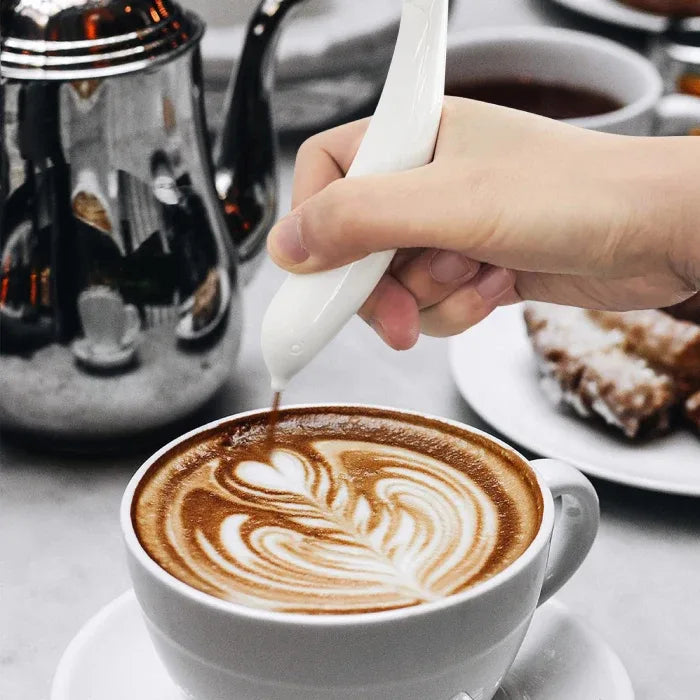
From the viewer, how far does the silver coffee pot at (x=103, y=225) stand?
72 cm

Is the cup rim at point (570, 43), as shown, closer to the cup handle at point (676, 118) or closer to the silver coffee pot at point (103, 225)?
the cup handle at point (676, 118)

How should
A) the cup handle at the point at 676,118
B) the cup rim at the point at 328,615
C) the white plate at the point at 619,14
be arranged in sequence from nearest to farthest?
1. the cup rim at the point at 328,615
2. the cup handle at the point at 676,118
3. the white plate at the point at 619,14

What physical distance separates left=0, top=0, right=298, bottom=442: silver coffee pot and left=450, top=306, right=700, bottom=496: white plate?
197 mm

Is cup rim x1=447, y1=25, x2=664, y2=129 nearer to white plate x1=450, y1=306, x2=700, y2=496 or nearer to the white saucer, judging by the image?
white plate x1=450, y1=306, x2=700, y2=496

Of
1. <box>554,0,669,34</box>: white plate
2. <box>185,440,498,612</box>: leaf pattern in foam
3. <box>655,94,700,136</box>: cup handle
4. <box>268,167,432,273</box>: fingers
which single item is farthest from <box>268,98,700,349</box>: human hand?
<box>554,0,669,34</box>: white plate

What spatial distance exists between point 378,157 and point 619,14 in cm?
112

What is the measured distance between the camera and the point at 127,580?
2.32ft

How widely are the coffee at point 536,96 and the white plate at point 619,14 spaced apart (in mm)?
401

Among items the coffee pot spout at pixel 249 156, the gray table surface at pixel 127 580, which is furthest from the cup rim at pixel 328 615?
the coffee pot spout at pixel 249 156

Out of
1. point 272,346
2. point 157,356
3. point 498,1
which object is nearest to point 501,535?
point 272,346

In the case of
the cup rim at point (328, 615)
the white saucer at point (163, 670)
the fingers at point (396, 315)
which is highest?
the cup rim at point (328, 615)

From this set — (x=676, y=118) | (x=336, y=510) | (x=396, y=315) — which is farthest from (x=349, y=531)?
(x=676, y=118)

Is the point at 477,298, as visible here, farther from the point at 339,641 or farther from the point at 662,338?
the point at 339,641

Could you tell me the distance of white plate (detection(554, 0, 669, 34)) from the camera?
5.11 ft
